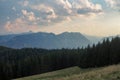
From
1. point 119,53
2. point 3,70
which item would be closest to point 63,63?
point 3,70

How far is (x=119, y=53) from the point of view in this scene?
100 meters

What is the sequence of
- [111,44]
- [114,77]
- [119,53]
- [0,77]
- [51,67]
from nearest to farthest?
[114,77] < [119,53] < [111,44] < [0,77] < [51,67]

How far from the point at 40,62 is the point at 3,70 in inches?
1479

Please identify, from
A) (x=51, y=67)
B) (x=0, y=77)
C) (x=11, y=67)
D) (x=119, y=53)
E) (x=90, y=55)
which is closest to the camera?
(x=119, y=53)

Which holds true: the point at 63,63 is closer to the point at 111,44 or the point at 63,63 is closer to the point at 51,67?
the point at 51,67

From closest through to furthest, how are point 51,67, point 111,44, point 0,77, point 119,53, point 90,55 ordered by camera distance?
point 119,53 → point 111,44 → point 90,55 → point 0,77 → point 51,67

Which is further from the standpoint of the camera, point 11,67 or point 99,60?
point 11,67

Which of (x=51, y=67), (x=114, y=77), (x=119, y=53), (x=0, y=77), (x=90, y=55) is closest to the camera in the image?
(x=114, y=77)

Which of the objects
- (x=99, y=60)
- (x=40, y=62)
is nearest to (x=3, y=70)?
(x=40, y=62)

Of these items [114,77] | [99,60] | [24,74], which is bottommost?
[24,74]

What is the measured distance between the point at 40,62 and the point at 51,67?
8.26 metres

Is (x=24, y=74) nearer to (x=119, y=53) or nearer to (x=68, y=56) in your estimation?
(x=68, y=56)

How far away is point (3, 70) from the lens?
13525 centimetres

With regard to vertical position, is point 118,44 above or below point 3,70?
above
